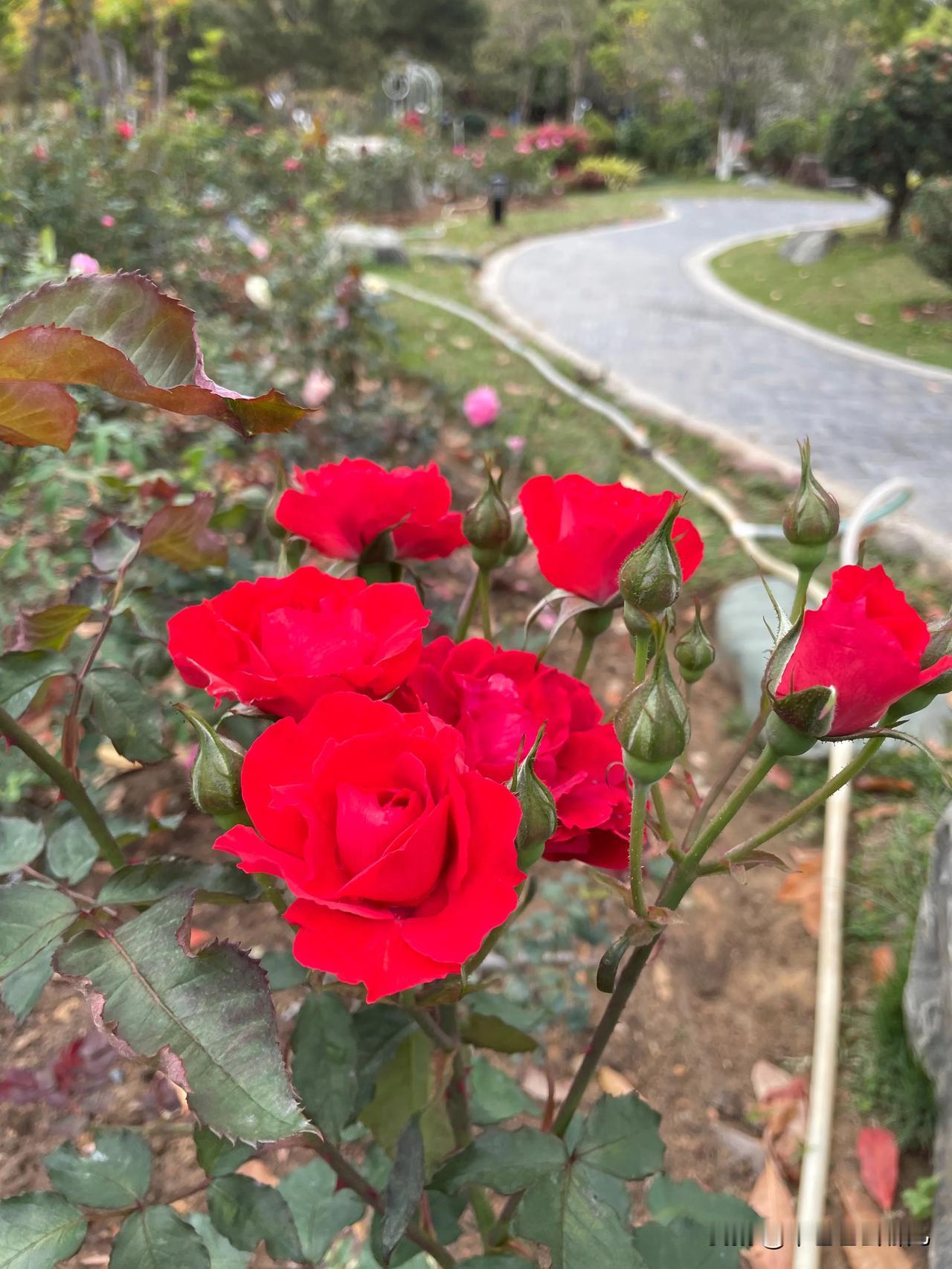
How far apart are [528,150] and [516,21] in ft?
32.0

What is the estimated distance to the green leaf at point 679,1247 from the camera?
729 mm

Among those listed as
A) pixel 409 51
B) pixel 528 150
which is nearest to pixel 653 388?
pixel 528 150

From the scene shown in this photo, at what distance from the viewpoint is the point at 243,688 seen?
0.47 meters

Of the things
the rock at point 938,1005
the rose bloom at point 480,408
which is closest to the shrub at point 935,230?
the rose bloom at point 480,408

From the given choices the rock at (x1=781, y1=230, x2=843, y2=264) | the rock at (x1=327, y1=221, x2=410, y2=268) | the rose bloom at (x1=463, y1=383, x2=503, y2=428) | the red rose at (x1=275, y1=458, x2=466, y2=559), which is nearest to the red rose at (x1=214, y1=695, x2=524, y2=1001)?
the red rose at (x1=275, y1=458, x2=466, y2=559)

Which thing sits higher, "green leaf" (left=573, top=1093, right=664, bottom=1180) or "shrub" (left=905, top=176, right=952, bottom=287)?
"shrub" (left=905, top=176, right=952, bottom=287)

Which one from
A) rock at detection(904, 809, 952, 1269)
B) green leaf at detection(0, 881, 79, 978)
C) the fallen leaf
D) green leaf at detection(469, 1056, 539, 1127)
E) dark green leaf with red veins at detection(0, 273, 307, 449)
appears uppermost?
dark green leaf with red veins at detection(0, 273, 307, 449)

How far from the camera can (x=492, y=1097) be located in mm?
908

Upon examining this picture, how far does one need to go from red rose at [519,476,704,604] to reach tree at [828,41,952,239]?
9.23 m

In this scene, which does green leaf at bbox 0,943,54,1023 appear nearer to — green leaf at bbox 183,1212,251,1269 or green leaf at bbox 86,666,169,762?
green leaf at bbox 86,666,169,762

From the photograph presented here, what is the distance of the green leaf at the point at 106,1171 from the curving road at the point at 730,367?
3374 mm

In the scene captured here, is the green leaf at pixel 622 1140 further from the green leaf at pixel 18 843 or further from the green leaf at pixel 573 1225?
the green leaf at pixel 18 843

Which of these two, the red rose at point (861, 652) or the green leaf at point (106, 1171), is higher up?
the red rose at point (861, 652)

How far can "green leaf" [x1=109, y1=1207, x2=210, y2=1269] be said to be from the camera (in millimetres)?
588
